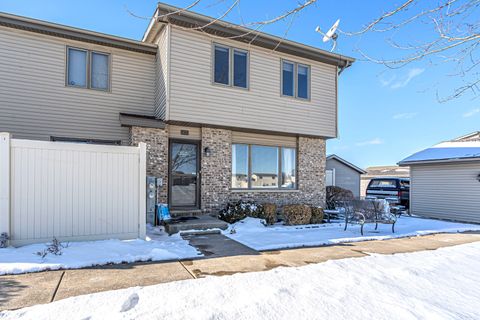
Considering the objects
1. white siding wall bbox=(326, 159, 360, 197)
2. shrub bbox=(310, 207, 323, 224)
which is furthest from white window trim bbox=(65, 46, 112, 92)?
white siding wall bbox=(326, 159, 360, 197)

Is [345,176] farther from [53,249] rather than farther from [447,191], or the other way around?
[53,249]

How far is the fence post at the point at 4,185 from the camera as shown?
17.3 ft

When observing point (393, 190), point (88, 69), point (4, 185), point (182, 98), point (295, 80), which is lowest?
point (393, 190)

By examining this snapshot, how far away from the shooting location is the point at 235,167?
10.0m

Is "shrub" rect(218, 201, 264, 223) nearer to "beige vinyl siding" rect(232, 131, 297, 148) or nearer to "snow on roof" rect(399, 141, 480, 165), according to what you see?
"beige vinyl siding" rect(232, 131, 297, 148)

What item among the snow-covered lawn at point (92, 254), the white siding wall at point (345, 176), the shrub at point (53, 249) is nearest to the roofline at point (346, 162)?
the white siding wall at point (345, 176)

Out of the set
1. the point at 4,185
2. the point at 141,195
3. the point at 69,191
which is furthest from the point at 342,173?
the point at 4,185

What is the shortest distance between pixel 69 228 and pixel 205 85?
5233 millimetres

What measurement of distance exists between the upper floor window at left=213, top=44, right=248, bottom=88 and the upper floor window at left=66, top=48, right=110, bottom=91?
11.0 ft

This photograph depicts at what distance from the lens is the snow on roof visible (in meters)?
11.7

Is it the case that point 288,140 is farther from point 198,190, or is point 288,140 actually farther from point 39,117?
point 39,117

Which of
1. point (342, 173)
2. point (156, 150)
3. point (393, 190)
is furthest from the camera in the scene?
point (342, 173)

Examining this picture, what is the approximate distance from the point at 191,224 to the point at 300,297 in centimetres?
431

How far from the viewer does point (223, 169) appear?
31.6 ft
